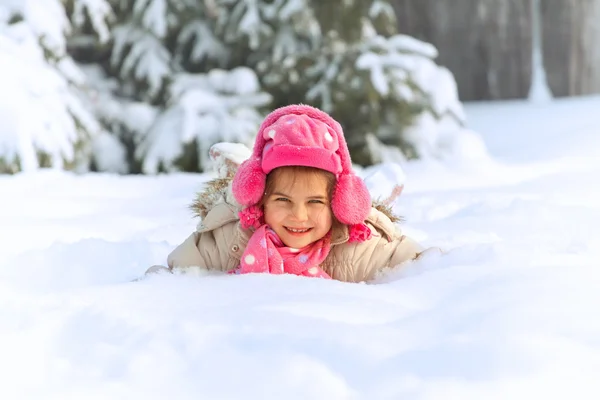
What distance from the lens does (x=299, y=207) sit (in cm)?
148

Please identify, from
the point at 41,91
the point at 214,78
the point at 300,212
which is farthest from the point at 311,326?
the point at 214,78

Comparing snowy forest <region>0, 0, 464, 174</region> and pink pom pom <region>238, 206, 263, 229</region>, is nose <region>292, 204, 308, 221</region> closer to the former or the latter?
pink pom pom <region>238, 206, 263, 229</region>

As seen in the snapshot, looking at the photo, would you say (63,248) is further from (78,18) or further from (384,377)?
(78,18)

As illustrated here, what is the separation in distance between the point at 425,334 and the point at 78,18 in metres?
3.26

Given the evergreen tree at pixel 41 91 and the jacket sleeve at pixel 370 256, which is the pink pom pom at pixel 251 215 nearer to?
the jacket sleeve at pixel 370 256

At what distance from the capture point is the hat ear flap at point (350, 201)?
1.49m

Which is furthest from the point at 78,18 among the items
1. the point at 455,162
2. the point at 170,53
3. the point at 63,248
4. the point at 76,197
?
the point at 63,248

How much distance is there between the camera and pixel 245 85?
3.76 meters

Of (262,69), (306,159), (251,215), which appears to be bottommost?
(262,69)

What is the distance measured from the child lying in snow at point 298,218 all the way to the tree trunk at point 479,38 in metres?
2.96

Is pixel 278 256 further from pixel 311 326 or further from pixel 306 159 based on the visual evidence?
pixel 311 326

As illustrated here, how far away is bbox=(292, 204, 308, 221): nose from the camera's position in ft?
4.86

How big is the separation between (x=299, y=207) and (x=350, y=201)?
0.10m

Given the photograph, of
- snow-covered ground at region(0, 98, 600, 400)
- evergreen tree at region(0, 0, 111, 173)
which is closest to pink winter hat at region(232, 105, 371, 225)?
snow-covered ground at region(0, 98, 600, 400)
